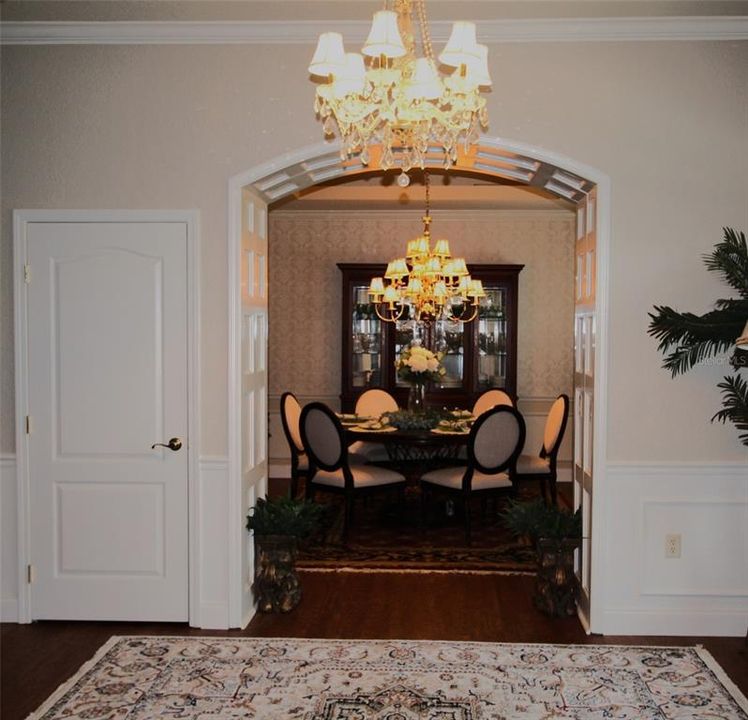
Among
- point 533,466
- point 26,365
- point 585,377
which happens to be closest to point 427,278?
point 533,466

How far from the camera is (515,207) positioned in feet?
28.4

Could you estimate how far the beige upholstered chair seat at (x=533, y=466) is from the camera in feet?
22.1

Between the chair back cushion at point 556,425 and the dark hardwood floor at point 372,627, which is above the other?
the chair back cushion at point 556,425

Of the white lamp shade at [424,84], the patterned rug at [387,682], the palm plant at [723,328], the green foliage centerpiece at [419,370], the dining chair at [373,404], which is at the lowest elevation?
the patterned rug at [387,682]

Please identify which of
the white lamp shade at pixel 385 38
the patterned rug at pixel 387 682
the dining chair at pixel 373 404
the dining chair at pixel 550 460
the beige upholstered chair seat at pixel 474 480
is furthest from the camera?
the dining chair at pixel 373 404

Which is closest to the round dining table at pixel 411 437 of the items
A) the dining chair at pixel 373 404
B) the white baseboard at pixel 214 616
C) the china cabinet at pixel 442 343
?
the dining chair at pixel 373 404

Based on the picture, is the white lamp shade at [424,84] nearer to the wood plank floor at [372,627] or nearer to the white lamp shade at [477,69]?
the white lamp shade at [477,69]

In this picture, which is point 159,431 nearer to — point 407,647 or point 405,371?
point 407,647

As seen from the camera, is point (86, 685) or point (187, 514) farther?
point (187, 514)

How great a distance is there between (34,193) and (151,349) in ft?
3.42

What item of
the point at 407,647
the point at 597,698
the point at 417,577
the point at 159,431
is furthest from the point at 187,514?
the point at 597,698

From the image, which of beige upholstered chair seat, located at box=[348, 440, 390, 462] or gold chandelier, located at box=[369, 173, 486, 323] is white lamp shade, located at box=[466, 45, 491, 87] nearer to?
gold chandelier, located at box=[369, 173, 486, 323]

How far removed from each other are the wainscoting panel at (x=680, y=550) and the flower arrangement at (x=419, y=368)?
2768 mm

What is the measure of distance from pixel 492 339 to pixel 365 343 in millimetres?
1339
